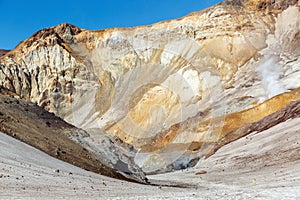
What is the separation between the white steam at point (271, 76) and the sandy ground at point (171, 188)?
35774mm

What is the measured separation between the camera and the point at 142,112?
311 ft

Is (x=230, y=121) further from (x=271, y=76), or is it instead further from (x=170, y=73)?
(x=170, y=73)

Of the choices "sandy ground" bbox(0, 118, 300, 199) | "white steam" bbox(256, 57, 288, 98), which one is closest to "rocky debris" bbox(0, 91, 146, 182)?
"sandy ground" bbox(0, 118, 300, 199)

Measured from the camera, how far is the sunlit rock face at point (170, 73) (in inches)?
3152

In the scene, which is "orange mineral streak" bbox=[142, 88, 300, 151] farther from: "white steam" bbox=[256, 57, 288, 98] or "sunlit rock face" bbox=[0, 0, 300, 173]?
"white steam" bbox=[256, 57, 288, 98]

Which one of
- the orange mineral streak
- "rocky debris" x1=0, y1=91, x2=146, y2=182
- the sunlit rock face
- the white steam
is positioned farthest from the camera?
the white steam

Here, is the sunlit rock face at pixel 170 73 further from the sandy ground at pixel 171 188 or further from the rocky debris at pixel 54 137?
the rocky debris at pixel 54 137

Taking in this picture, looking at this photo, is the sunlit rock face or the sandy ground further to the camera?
the sunlit rock face

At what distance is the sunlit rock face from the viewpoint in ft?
263

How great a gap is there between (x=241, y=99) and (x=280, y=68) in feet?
49.6

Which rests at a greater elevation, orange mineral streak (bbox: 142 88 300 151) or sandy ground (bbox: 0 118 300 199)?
orange mineral streak (bbox: 142 88 300 151)

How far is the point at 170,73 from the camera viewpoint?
10806cm

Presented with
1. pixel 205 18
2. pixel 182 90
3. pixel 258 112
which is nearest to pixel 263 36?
pixel 205 18

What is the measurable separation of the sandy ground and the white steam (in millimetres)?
35774
